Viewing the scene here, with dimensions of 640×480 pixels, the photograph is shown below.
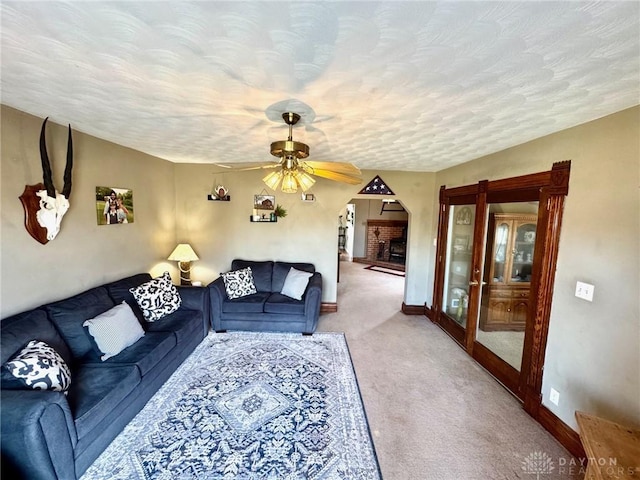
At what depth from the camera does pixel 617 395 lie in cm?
176

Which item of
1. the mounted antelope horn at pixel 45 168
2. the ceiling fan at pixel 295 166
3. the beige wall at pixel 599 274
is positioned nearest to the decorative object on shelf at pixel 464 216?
the beige wall at pixel 599 274

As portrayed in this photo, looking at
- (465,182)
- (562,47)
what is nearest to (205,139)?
(562,47)

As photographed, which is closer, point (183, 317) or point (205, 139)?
point (205, 139)

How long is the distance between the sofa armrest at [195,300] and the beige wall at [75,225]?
737 millimetres

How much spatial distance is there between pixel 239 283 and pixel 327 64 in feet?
10.8

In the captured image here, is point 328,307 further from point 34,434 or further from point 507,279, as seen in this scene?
point 34,434

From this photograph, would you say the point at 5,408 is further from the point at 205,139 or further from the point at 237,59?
the point at 205,139

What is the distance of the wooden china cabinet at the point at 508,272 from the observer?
8.72 feet

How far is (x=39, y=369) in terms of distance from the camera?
1.70 meters

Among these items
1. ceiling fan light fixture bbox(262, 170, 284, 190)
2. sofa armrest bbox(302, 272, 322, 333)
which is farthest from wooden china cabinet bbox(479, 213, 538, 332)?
ceiling fan light fixture bbox(262, 170, 284, 190)

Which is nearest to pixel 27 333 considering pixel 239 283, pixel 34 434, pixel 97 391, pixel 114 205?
pixel 97 391

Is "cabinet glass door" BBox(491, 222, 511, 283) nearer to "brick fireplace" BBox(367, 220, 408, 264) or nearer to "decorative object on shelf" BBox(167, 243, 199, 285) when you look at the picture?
"decorative object on shelf" BBox(167, 243, 199, 285)

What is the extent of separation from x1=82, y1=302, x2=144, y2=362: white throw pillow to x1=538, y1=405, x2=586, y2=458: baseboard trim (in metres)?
3.64

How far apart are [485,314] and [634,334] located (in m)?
1.55
